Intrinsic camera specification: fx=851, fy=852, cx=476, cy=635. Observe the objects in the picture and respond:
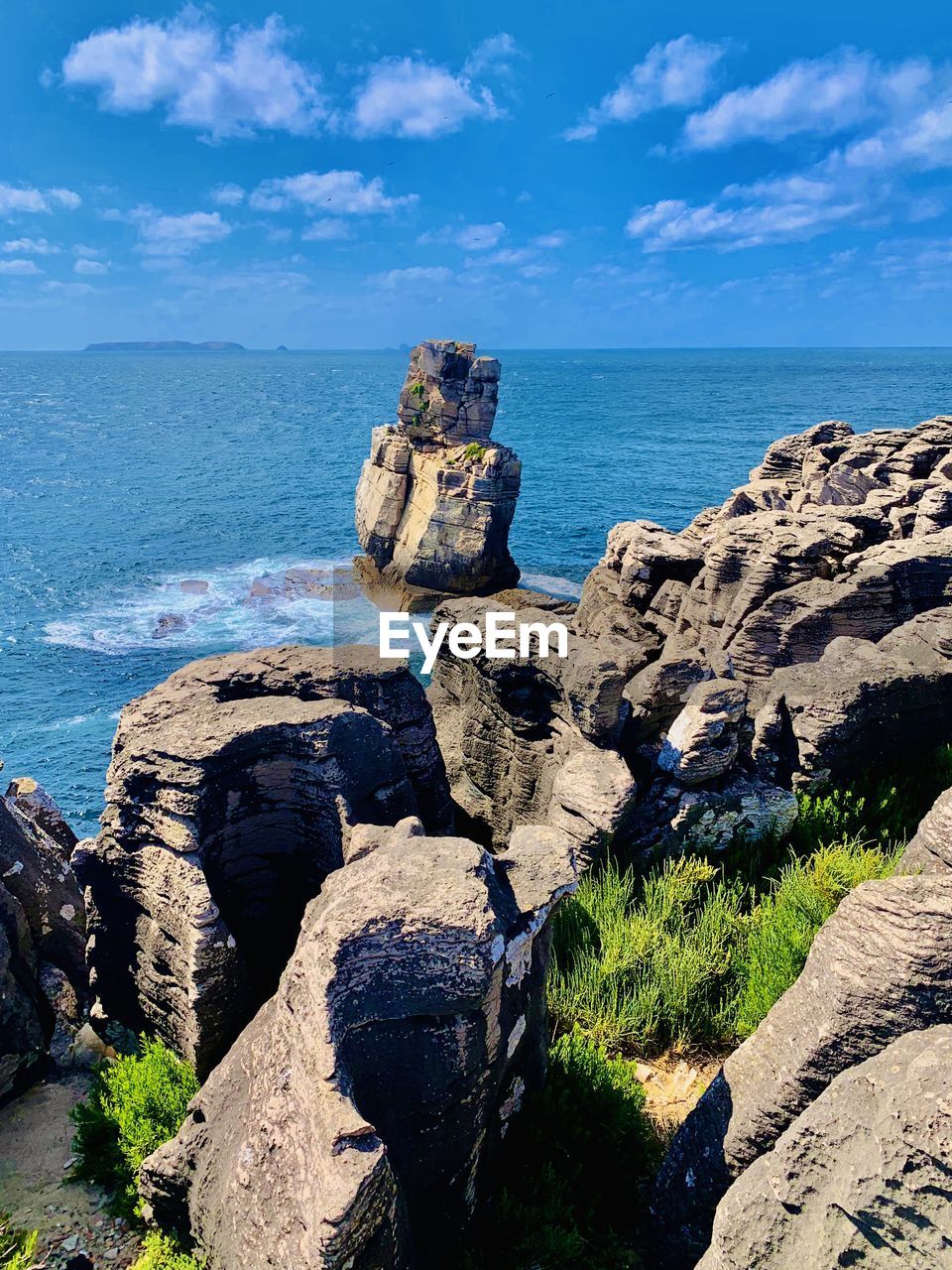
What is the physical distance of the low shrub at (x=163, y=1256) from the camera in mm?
6121

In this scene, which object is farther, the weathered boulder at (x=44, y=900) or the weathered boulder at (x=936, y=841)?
the weathered boulder at (x=44, y=900)

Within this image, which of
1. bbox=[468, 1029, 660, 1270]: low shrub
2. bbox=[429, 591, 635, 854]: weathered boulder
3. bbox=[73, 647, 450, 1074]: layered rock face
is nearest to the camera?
bbox=[468, 1029, 660, 1270]: low shrub

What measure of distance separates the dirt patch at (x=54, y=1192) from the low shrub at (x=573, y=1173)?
303 cm

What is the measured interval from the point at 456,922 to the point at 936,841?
4747 millimetres

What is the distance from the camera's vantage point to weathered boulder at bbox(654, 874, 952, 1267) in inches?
208

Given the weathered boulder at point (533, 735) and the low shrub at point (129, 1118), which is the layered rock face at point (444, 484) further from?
the low shrub at point (129, 1118)

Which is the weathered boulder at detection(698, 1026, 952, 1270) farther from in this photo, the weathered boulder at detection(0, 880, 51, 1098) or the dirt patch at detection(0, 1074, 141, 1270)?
the weathered boulder at detection(0, 880, 51, 1098)

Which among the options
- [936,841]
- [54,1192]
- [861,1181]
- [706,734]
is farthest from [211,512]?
[861,1181]

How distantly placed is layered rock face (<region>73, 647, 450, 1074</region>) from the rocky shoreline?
0.10ft

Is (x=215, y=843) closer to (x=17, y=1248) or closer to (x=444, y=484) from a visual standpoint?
(x=17, y=1248)

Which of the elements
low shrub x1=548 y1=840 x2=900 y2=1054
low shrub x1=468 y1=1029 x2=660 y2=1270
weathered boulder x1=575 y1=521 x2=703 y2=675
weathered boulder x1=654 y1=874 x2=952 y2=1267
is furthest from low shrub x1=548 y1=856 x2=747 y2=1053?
weathered boulder x1=575 y1=521 x2=703 y2=675

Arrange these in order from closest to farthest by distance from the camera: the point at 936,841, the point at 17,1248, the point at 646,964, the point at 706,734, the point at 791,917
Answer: the point at 17,1248 → the point at 936,841 → the point at 646,964 → the point at 791,917 → the point at 706,734

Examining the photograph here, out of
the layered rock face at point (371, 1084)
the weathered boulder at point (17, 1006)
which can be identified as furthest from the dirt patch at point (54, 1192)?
the layered rock face at point (371, 1084)

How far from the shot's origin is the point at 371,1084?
18.4 feet
